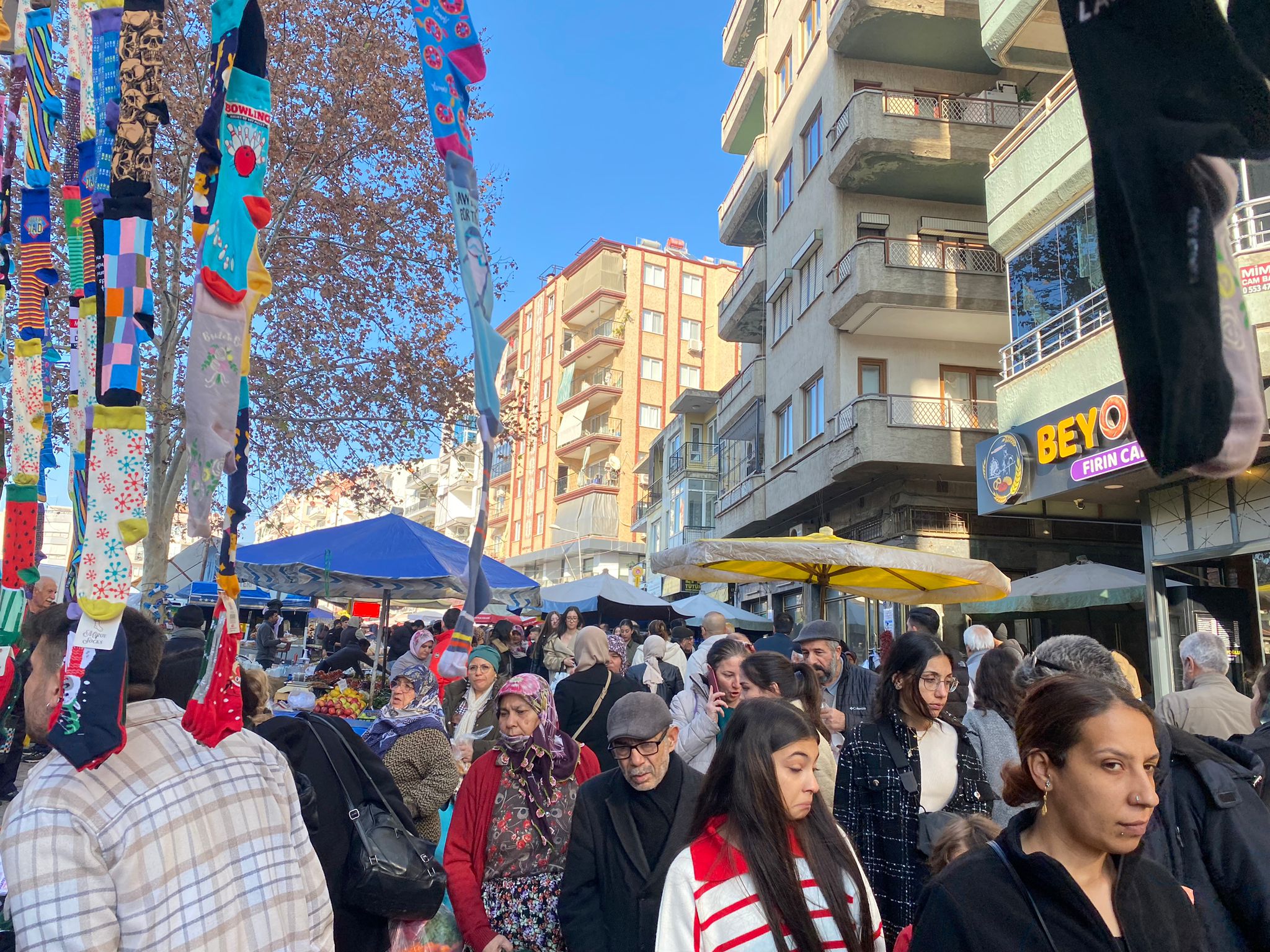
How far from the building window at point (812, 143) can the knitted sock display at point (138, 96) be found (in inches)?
814

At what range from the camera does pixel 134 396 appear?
230cm

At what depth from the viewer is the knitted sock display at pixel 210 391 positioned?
244cm

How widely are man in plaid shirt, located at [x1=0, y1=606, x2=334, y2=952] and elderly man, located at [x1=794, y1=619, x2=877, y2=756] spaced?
4.52m

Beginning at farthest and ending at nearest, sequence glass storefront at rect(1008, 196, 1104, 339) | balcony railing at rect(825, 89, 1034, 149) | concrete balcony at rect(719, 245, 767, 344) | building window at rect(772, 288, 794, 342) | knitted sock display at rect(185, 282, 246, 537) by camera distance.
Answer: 1. concrete balcony at rect(719, 245, 767, 344)
2. building window at rect(772, 288, 794, 342)
3. balcony railing at rect(825, 89, 1034, 149)
4. glass storefront at rect(1008, 196, 1104, 339)
5. knitted sock display at rect(185, 282, 246, 537)

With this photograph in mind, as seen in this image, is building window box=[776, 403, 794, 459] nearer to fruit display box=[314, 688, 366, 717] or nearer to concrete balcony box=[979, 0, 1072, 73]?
concrete balcony box=[979, 0, 1072, 73]

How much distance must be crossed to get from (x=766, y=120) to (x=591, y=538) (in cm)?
3225

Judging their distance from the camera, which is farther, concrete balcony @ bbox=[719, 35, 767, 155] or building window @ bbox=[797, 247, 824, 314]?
concrete balcony @ bbox=[719, 35, 767, 155]

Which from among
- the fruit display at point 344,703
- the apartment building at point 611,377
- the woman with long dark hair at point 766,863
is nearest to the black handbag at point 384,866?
the woman with long dark hair at point 766,863

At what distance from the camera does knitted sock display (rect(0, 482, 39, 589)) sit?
3.77 meters

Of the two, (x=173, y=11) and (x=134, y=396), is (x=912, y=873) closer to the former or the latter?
(x=134, y=396)

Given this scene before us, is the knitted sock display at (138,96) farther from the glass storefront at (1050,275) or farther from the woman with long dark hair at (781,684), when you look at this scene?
the glass storefront at (1050,275)

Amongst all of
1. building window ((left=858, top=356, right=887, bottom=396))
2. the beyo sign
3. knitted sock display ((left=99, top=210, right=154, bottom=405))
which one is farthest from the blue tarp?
building window ((left=858, top=356, right=887, bottom=396))

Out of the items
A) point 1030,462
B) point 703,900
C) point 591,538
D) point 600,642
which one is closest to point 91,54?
point 703,900

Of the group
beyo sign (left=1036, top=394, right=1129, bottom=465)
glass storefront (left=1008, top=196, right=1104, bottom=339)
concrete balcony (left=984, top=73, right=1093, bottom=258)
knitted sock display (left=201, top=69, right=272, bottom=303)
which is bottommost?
knitted sock display (left=201, top=69, right=272, bottom=303)
